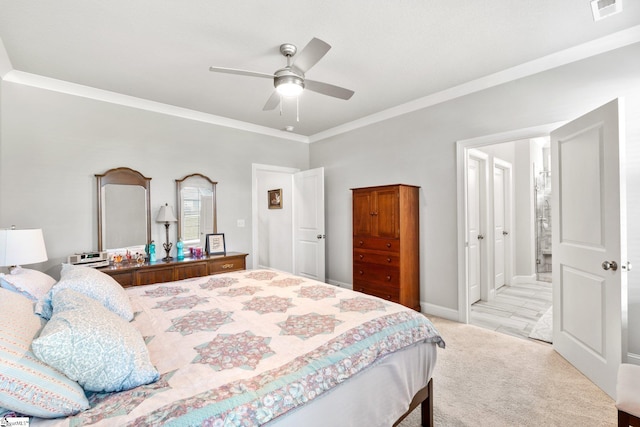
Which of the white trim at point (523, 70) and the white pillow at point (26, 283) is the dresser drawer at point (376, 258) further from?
the white pillow at point (26, 283)

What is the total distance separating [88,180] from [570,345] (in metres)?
5.03

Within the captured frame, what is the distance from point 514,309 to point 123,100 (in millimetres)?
A: 5655

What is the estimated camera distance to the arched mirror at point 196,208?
392 cm

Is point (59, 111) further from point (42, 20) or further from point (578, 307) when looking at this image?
point (578, 307)

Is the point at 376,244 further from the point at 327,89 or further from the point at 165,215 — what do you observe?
the point at 165,215

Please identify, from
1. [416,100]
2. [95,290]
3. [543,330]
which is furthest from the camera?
[416,100]

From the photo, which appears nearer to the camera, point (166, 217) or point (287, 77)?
point (287, 77)

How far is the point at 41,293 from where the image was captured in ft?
5.60

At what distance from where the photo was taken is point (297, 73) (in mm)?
2232

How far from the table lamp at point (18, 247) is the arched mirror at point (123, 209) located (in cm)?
104

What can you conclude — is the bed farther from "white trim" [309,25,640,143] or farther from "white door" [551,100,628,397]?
"white trim" [309,25,640,143]

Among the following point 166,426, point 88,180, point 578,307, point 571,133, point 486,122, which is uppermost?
point 486,122

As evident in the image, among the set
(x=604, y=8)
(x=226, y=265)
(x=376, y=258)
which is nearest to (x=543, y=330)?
(x=376, y=258)

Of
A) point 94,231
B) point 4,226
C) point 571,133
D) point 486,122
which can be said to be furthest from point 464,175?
point 4,226
